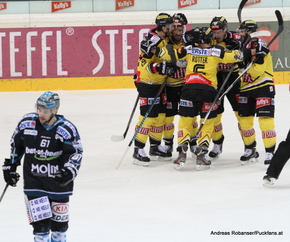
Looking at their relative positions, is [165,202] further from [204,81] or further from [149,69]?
[149,69]

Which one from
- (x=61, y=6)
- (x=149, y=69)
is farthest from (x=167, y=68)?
(x=61, y=6)

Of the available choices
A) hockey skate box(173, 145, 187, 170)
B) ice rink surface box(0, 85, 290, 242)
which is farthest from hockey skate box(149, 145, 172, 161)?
hockey skate box(173, 145, 187, 170)

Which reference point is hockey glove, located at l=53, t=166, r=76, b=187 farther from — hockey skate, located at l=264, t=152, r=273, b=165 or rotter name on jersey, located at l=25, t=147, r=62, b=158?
hockey skate, located at l=264, t=152, r=273, b=165

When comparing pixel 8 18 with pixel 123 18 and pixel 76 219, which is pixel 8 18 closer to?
pixel 123 18

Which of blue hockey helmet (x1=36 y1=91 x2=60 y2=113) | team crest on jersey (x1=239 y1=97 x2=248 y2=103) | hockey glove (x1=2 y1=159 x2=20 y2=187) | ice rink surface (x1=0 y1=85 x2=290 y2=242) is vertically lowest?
ice rink surface (x1=0 y1=85 x2=290 y2=242)

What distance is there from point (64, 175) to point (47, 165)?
15cm

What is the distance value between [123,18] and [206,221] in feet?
25.6

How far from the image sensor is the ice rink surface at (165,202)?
15.2 ft

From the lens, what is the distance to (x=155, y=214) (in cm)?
512

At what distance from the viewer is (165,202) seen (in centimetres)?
548

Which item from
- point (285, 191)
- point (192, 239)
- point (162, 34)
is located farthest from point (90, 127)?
point (192, 239)

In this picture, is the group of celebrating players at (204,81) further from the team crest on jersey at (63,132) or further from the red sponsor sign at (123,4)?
the red sponsor sign at (123,4)

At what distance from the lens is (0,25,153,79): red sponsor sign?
40.3 ft

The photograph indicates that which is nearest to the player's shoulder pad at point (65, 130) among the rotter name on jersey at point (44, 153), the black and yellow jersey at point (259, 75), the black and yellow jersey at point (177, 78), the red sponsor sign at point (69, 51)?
the rotter name on jersey at point (44, 153)
